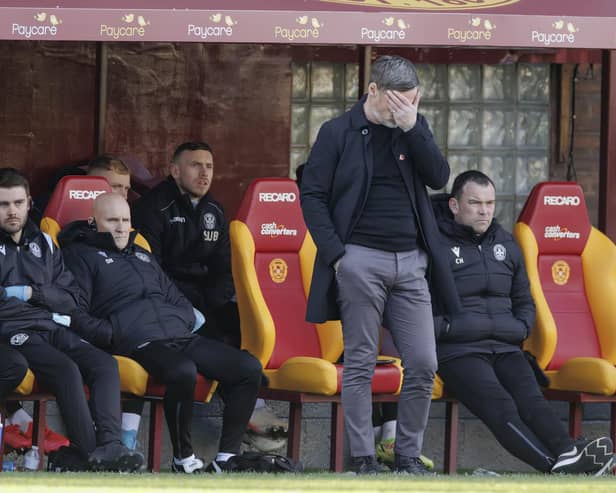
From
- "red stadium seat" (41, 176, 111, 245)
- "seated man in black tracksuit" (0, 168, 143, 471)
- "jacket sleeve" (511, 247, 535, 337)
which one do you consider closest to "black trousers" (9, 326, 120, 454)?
"seated man in black tracksuit" (0, 168, 143, 471)

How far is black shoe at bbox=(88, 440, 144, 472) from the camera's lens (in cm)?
668

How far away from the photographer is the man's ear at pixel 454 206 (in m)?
7.95

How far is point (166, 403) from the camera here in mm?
7281

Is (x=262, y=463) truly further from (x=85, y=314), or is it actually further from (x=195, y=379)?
(x=85, y=314)

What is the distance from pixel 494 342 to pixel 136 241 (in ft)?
5.83

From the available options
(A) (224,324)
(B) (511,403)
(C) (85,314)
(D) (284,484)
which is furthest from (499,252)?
(D) (284,484)

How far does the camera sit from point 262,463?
701cm

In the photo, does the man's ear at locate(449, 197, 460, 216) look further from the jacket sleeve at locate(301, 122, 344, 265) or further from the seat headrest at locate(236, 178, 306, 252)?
the jacket sleeve at locate(301, 122, 344, 265)

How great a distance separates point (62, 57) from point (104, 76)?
0.40 metres

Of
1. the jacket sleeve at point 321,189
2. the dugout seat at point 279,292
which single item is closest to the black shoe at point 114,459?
the dugout seat at point 279,292

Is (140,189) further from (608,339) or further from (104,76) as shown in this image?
(608,339)

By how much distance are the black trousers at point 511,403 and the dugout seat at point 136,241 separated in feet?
3.75

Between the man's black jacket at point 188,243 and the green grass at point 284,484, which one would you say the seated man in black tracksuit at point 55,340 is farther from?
the man's black jacket at point 188,243

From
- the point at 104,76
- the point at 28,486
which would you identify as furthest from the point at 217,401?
the point at 104,76
